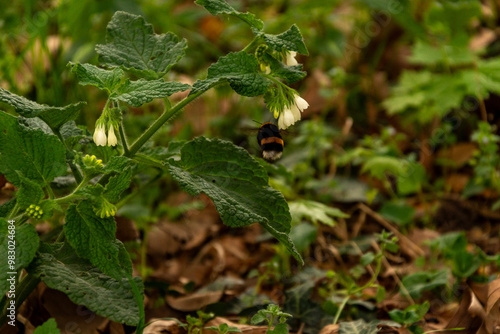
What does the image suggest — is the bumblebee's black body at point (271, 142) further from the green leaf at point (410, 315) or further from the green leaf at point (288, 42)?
the green leaf at point (410, 315)

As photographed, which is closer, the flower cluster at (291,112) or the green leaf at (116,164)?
the green leaf at (116,164)

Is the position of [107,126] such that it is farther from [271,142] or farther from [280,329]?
[280,329]

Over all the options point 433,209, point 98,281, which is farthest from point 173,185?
point 98,281

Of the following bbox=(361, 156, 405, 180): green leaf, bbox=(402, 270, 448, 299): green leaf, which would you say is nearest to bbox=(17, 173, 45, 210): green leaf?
bbox=(402, 270, 448, 299): green leaf

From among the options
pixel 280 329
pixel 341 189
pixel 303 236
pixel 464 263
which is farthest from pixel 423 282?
pixel 341 189

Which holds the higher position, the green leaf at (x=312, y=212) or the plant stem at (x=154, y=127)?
the plant stem at (x=154, y=127)

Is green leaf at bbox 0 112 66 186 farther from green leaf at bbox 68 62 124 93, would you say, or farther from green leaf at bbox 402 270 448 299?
green leaf at bbox 402 270 448 299

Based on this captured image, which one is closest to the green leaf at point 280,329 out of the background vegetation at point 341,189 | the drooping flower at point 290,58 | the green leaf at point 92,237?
the background vegetation at point 341,189

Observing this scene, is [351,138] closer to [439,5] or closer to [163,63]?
[439,5]
